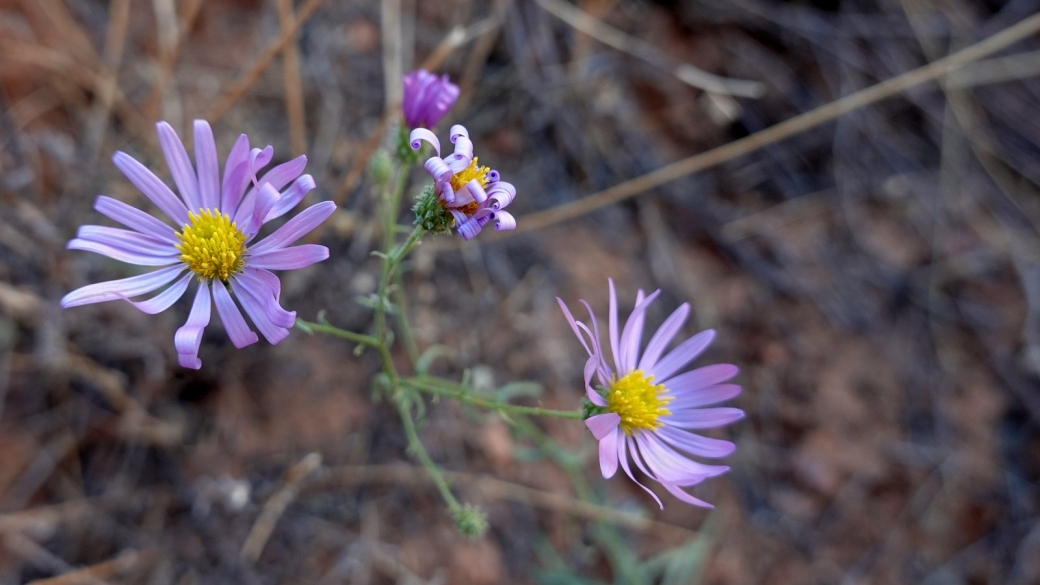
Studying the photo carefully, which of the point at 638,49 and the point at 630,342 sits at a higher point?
the point at 638,49

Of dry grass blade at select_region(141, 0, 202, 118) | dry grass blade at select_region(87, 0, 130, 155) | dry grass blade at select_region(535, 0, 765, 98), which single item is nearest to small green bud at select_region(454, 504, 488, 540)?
dry grass blade at select_region(141, 0, 202, 118)

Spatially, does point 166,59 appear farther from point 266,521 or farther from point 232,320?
point 266,521

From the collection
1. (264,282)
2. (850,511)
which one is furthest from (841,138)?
(264,282)

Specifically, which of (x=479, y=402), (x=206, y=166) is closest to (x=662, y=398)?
(x=479, y=402)

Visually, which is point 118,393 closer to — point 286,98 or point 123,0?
point 286,98

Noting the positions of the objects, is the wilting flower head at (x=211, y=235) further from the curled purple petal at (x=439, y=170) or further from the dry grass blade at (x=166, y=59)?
the dry grass blade at (x=166, y=59)

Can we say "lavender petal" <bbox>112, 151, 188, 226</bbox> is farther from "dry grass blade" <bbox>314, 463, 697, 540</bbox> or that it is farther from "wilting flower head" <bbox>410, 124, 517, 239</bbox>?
"dry grass blade" <bbox>314, 463, 697, 540</bbox>
